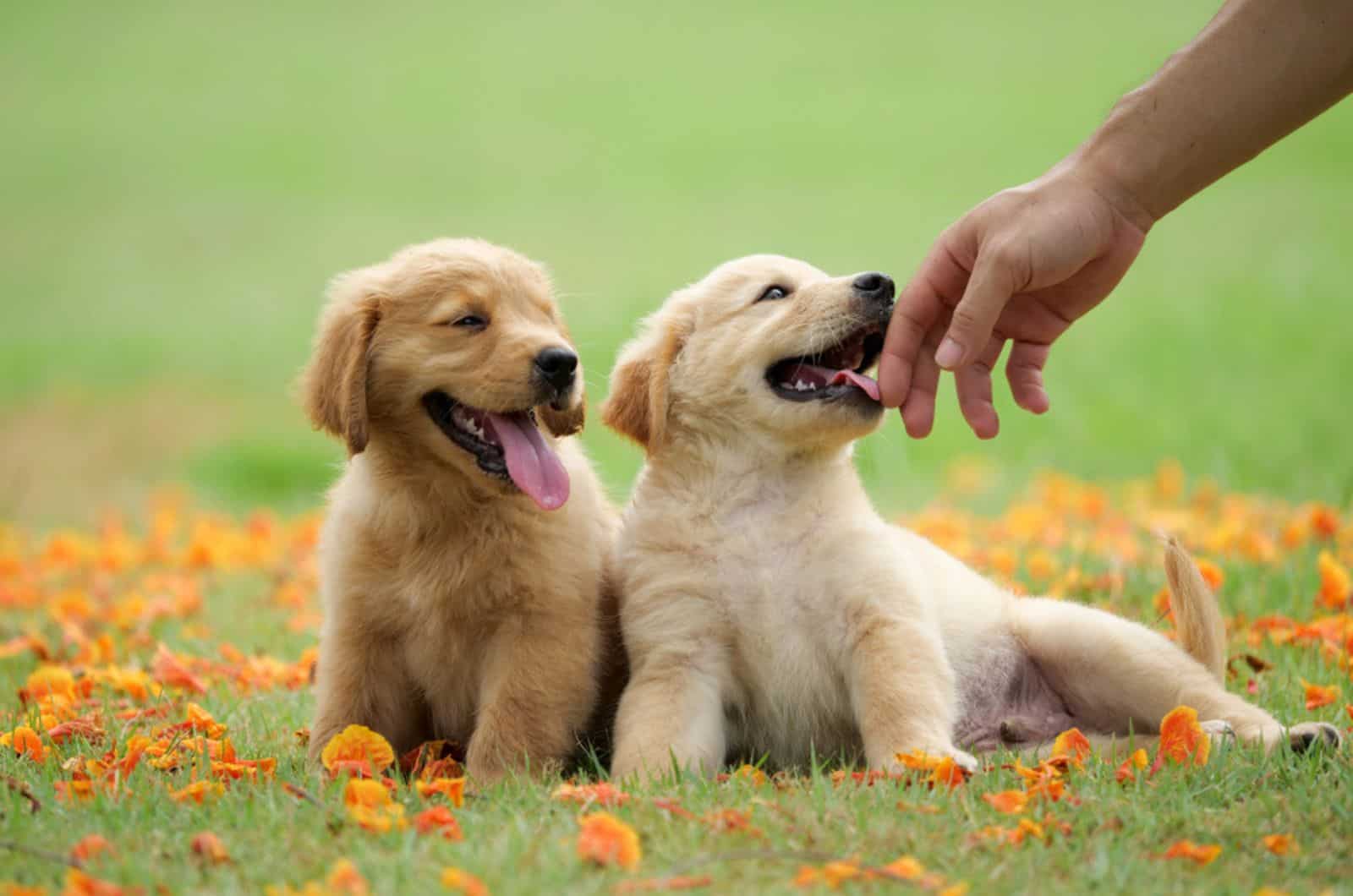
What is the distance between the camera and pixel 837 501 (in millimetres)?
3826

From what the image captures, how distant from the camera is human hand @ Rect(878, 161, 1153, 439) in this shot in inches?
133

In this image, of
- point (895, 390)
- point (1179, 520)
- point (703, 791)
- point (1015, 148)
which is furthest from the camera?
point (1015, 148)

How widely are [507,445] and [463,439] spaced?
12cm

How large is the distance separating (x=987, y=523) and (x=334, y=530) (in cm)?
408

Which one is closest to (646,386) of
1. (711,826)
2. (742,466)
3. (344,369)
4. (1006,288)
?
(742,466)

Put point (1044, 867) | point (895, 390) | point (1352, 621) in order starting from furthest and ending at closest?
point (1352, 621)
point (895, 390)
point (1044, 867)

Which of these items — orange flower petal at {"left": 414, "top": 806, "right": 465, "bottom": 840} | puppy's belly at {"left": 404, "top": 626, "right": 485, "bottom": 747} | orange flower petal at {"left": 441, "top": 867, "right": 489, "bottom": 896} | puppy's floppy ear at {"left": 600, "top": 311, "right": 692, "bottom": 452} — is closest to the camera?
orange flower petal at {"left": 441, "top": 867, "right": 489, "bottom": 896}

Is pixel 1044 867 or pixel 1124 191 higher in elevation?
pixel 1124 191

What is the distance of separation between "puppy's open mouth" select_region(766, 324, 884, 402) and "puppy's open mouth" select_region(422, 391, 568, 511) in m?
0.66

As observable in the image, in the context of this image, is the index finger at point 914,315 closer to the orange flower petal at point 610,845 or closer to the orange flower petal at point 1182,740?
the orange flower petal at point 1182,740

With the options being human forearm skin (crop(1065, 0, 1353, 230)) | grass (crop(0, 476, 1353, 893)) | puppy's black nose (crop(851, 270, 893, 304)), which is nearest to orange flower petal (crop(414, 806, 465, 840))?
grass (crop(0, 476, 1353, 893))

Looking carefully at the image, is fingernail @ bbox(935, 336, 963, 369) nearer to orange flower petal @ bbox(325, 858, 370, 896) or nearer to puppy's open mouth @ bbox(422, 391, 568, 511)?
puppy's open mouth @ bbox(422, 391, 568, 511)

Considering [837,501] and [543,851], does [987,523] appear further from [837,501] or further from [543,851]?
[543,851]

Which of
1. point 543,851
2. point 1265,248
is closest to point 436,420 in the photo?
point 543,851
